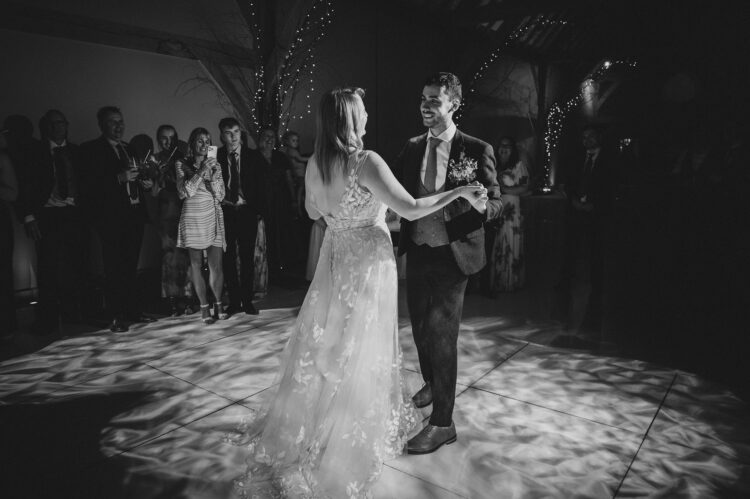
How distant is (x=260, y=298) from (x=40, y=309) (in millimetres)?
1897

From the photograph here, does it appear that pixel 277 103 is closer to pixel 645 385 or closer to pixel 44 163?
pixel 44 163

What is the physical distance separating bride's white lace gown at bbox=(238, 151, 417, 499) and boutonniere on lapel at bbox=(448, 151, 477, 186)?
0.33 meters

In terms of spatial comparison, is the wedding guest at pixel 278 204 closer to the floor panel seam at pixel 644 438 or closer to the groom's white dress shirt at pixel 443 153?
the groom's white dress shirt at pixel 443 153

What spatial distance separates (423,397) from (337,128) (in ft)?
4.97

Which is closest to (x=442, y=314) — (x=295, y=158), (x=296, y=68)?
(x=295, y=158)

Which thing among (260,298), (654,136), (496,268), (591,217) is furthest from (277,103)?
(654,136)

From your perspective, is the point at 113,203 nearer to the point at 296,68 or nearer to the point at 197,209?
the point at 197,209

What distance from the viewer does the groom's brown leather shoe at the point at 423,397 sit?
2.52 m

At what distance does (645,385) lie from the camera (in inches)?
112

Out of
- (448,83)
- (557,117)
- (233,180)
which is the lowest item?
(233,180)

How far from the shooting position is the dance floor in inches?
75.0

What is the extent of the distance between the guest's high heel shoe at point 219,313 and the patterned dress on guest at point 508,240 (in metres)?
2.77

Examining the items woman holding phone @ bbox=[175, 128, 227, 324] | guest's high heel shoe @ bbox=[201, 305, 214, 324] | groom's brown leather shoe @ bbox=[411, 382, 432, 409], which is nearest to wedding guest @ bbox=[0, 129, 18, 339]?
woman holding phone @ bbox=[175, 128, 227, 324]

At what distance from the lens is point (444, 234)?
6.75ft
